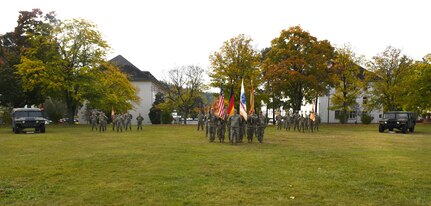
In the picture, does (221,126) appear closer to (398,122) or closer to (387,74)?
(398,122)

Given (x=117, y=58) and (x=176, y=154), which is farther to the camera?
(x=117, y=58)

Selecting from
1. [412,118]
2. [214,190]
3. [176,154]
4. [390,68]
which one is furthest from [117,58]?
[214,190]

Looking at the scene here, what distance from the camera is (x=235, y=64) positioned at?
48.4 meters

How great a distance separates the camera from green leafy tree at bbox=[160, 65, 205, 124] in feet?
206

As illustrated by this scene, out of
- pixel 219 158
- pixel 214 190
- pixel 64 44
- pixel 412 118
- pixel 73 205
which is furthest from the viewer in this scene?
pixel 64 44

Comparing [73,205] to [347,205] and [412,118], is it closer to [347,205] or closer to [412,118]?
[347,205]

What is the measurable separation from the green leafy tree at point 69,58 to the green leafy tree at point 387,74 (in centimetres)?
3387

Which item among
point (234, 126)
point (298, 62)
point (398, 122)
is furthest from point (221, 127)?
point (298, 62)

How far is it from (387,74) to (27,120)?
4285 cm

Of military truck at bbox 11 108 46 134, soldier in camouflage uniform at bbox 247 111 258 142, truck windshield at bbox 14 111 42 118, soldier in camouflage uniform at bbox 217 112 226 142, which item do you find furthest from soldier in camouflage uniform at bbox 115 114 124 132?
soldier in camouflage uniform at bbox 247 111 258 142

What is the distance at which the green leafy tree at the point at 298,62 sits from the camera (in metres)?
44.2

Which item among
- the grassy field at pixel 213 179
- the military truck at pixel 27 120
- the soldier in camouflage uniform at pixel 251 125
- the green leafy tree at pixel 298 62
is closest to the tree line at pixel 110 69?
the green leafy tree at pixel 298 62

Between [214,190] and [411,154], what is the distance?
428 inches

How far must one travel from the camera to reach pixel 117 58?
256 ft
